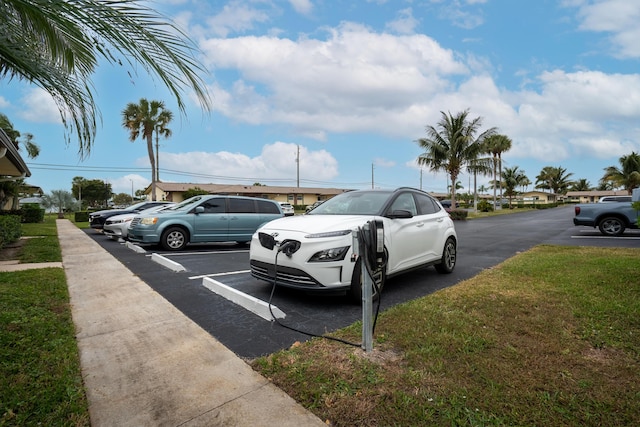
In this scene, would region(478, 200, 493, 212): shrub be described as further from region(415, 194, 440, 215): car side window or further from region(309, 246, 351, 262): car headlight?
region(309, 246, 351, 262): car headlight

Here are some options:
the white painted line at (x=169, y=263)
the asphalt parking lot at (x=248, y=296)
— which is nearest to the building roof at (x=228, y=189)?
the white painted line at (x=169, y=263)

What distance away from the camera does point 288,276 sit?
13.4ft

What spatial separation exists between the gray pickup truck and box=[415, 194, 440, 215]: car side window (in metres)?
9.77

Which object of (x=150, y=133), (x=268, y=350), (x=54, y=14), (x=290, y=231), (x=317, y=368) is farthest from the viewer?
(x=150, y=133)

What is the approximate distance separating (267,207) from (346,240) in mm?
6680

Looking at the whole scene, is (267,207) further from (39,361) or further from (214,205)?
(39,361)

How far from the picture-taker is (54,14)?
2.07m

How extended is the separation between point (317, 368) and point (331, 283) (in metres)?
1.35

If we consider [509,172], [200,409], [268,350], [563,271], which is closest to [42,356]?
[200,409]

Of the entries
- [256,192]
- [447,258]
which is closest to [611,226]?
[447,258]

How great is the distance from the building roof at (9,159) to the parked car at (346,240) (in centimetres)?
604

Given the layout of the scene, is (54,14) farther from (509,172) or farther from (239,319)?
(509,172)

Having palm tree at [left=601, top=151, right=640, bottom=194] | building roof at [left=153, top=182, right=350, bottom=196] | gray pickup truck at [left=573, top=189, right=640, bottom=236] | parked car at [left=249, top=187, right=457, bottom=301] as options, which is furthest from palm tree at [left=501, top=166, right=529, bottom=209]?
parked car at [left=249, top=187, right=457, bottom=301]

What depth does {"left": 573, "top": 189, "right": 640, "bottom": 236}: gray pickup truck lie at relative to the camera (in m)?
11.6
